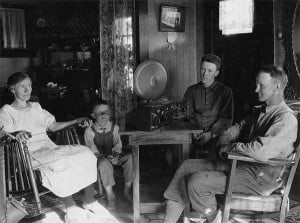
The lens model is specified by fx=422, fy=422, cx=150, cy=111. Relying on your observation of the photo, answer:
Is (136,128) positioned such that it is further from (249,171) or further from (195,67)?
(195,67)

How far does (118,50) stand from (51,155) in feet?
9.70

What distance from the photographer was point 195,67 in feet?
21.3

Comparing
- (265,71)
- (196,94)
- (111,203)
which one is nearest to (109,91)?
(196,94)

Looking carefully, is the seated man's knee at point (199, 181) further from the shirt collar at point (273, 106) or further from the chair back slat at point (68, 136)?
the chair back slat at point (68, 136)

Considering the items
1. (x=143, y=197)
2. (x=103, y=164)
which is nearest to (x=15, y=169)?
(x=103, y=164)

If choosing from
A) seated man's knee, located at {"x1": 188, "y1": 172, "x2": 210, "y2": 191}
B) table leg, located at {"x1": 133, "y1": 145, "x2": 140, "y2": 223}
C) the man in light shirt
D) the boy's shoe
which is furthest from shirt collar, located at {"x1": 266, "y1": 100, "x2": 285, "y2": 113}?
the boy's shoe

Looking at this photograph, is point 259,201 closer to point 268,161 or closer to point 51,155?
point 268,161

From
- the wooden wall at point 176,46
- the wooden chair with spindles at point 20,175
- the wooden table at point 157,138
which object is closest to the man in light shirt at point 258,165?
the wooden table at point 157,138

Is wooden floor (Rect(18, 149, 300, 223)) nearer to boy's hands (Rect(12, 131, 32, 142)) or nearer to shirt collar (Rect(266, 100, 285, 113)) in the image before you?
boy's hands (Rect(12, 131, 32, 142))

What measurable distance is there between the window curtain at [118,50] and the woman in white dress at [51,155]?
2353 mm

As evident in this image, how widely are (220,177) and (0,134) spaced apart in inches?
67.5

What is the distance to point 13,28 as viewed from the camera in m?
11.7

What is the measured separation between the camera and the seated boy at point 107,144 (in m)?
4.04

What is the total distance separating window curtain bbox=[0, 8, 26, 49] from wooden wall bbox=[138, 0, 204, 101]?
21.4 ft
